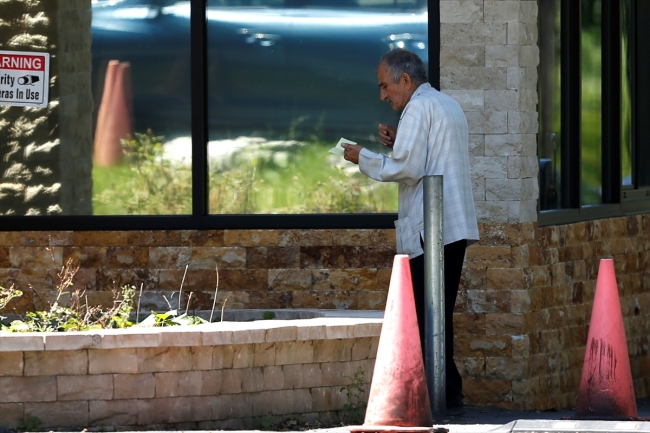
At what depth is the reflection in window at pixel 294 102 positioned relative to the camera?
25.6 ft

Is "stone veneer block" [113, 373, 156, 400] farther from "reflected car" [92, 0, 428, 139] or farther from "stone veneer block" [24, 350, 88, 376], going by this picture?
"reflected car" [92, 0, 428, 139]

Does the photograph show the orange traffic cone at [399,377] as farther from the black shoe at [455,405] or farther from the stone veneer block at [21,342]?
the stone veneer block at [21,342]

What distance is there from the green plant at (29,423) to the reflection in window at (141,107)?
2630 millimetres

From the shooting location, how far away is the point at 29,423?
5.46 m

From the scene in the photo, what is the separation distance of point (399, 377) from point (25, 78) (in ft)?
12.5

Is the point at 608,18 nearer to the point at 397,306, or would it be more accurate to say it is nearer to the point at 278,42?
the point at 278,42

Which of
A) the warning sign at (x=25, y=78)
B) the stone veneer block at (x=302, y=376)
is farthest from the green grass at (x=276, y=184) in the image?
the stone veneer block at (x=302, y=376)

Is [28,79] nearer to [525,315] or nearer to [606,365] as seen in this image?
[525,315]

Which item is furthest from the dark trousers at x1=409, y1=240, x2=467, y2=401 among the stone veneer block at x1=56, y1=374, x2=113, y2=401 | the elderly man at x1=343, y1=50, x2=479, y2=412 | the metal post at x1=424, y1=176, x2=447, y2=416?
the stone veneer block at x1=56, y1=374, x2=113, y2=401

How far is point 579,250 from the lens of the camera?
27.8 feet

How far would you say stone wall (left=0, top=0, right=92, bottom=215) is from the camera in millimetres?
7926

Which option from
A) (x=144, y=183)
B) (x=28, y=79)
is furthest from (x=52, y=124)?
(x=144, y=183)

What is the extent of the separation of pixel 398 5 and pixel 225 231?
179 centimetres

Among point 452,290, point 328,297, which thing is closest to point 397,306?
point 452,290
